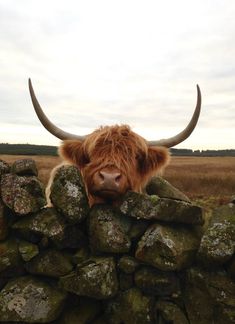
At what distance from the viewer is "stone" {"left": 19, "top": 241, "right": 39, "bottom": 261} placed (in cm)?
378

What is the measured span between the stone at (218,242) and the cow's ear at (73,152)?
6.46ft

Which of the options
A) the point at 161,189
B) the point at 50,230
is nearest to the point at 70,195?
the point at 50,230

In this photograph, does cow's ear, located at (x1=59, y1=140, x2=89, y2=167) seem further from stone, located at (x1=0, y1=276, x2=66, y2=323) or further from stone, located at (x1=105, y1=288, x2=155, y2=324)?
stone, located at (x1=105, y1=288, x2=155, y2=324)

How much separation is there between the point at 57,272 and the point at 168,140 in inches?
97.3

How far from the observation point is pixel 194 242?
372 cm

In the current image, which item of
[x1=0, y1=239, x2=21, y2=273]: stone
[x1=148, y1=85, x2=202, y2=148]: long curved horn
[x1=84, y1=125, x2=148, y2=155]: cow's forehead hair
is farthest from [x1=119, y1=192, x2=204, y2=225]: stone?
[x1=148, y1=85, x2=202, y2=148]: long curved horn

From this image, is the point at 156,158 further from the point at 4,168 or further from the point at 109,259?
the point at 4,168

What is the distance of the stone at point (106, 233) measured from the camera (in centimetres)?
370

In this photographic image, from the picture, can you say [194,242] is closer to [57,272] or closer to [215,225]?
[215,225]

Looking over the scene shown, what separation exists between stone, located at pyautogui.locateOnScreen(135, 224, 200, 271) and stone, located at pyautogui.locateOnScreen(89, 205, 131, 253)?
0.53 ft

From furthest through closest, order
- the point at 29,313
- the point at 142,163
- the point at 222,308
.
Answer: the point at 142,163 < the point at 29,313 < the point at 222,308

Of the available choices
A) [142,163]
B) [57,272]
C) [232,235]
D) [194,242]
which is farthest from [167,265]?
[142,163]

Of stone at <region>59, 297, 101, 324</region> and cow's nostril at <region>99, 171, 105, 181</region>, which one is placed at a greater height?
cow's nostril at <region>99, 171, 105, 181</region>

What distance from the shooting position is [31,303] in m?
3.66
